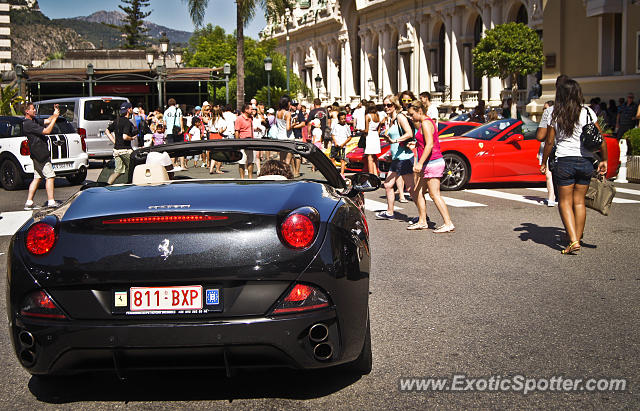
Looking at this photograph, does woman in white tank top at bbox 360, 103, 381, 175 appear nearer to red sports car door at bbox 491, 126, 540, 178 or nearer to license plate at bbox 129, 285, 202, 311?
red sports car door at bbox 491, 126, 540, 178

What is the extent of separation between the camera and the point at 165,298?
406 centimetres

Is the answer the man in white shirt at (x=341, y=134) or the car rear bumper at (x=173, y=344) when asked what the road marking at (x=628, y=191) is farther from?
the car rear bumper at (x=173, y=344)

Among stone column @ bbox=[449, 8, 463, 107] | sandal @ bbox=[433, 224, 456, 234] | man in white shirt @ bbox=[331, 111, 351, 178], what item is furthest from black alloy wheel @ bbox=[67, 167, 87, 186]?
stone column @ bbox=[449, 8, 463, 107]

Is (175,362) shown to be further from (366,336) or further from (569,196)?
(569,196)

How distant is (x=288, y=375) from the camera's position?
4891mm

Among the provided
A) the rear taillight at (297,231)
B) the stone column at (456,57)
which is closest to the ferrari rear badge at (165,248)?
the rear taillight at (297,231)

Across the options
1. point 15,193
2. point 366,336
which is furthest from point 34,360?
point 15,193

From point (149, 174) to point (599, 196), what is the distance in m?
5.61

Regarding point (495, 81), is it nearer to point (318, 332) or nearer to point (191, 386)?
point (191, 386)

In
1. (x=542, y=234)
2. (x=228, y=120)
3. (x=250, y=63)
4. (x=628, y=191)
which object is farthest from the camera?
(x=250, y=63)

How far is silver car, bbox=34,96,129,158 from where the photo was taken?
81.5ft

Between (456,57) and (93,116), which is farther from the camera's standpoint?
(456,57)

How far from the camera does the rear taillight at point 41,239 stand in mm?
4172

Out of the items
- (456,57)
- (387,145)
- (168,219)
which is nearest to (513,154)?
(387,145)
